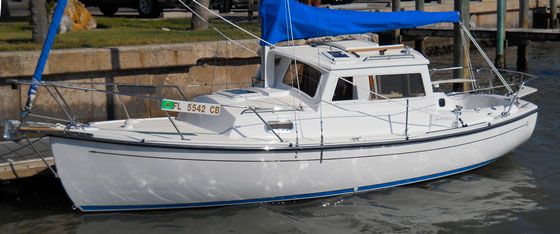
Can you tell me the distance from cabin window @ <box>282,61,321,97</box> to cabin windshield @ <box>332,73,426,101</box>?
35 cm

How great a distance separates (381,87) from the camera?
42.6 ft

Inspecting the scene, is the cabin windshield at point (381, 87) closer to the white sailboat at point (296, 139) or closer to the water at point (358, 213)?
the white sailboat at point (296, 139)

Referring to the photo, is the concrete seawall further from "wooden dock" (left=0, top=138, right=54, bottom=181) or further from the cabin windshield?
the cabin windshield

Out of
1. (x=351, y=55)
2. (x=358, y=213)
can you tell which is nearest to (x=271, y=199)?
(x=358, y=213)

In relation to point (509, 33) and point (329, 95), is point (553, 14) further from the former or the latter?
point (329, 95)

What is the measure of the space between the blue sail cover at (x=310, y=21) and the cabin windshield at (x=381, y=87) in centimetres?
77

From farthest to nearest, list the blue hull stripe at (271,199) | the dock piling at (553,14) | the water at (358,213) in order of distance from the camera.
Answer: the dock piling at (553,14), the blue hull stripe at (271,199), the water at (358,213)

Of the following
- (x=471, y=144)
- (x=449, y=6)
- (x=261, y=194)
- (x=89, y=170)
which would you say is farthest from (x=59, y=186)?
(x=449, y=6)

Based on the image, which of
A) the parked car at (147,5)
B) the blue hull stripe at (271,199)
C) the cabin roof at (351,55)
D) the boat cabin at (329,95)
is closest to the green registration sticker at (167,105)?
the boat cabin at (329,95)

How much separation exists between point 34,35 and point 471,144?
25.9ft

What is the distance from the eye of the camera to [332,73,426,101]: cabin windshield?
42.0 feet

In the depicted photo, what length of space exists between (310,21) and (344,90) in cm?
108

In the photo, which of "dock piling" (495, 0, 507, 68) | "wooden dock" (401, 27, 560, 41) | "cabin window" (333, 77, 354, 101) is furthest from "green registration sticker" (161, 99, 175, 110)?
"wooden dock" (401, 27, 560, 41)

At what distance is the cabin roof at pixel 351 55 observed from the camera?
42.0 feet
